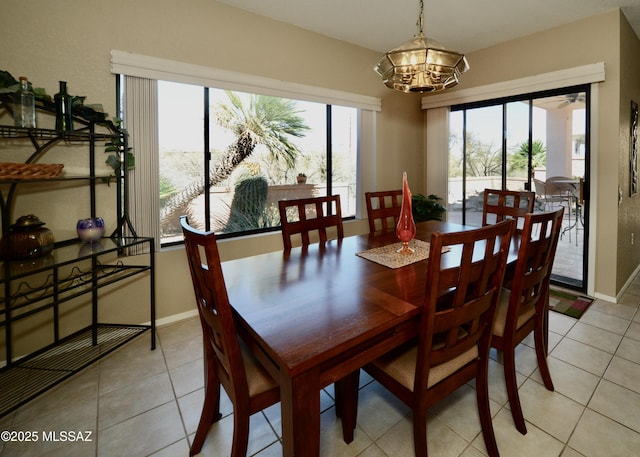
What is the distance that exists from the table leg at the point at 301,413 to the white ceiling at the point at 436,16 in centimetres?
301

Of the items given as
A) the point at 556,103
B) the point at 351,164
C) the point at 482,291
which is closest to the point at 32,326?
the point at 482,291

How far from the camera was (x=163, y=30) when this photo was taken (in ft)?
8.07

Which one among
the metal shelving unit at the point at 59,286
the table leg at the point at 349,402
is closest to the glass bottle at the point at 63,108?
the metal shelving unit at the point at 59,286

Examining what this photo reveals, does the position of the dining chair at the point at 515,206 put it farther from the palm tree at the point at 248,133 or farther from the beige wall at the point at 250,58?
the palm tree at the point at 248,133

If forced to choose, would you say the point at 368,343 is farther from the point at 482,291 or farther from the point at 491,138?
the point at 491,138

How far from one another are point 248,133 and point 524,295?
104 inches

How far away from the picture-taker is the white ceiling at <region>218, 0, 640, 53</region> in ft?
9.10

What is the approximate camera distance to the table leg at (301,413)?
96cm

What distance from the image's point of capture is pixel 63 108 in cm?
201

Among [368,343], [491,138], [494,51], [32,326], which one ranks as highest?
[494,51]

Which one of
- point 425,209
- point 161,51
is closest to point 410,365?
point 161,51

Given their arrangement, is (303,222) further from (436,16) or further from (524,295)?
(436,16)

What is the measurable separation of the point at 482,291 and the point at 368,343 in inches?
20.2

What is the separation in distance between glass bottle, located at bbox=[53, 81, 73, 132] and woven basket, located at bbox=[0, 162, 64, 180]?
0.28 metres
